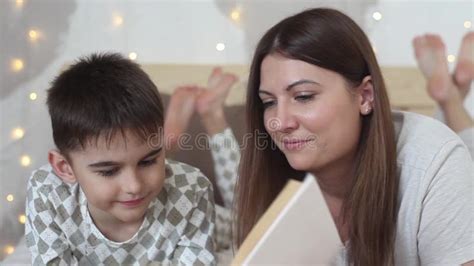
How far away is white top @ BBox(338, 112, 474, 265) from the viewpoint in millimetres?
1037

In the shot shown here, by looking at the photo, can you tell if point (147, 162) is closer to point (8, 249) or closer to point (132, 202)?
point (132, 202)

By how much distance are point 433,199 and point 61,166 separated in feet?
2.52

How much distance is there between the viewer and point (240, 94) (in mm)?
1673

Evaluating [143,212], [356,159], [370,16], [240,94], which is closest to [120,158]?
[143,212]

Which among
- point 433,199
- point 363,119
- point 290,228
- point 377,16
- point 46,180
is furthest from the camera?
point 377,16

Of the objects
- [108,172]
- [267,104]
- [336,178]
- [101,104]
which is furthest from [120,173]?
[336,178]

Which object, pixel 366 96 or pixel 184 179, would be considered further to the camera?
pixel 184 179

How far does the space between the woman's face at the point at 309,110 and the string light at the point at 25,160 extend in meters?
0.84

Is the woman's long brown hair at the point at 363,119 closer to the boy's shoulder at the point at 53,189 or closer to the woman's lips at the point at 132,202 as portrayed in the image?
the woman's lips at the point at 132,202

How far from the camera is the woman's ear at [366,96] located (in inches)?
43.2

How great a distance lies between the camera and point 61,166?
1.23 meters

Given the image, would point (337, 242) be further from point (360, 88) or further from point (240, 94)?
point (240, 94)

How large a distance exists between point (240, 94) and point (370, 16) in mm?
466

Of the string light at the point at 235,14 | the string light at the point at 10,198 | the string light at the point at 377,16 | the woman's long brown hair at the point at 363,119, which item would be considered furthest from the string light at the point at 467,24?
the string light at the point at 10,198
